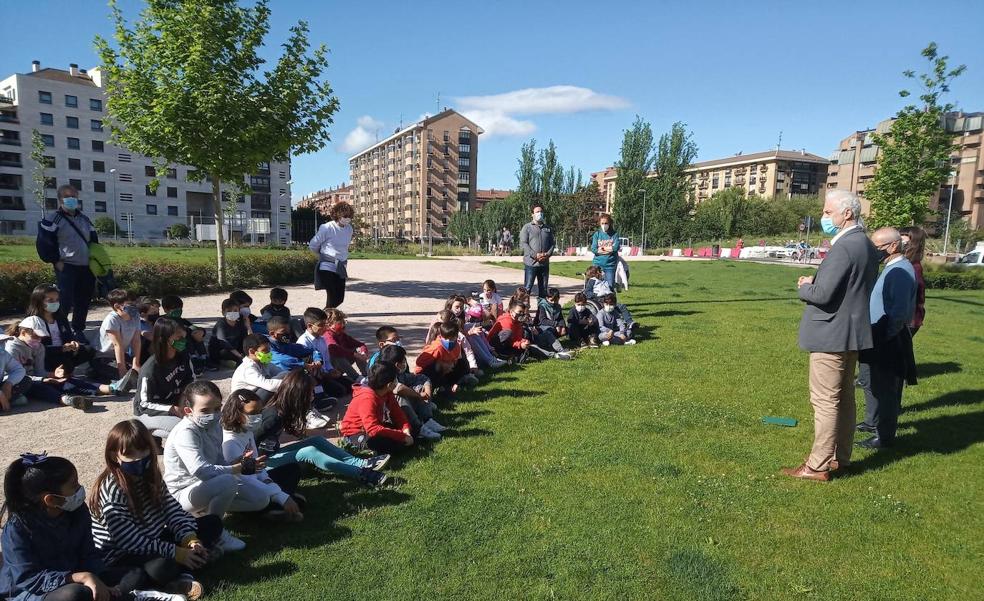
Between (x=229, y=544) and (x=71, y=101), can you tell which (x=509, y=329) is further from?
(x=71, y=101)

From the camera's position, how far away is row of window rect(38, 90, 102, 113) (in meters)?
69.2

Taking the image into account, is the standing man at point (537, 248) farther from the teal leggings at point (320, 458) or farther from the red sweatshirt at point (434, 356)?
the teal leggings at point (320, 458)

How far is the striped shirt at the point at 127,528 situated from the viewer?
3.11 metres

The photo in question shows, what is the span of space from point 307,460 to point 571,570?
7.40ft

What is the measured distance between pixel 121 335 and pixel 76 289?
6.37ft

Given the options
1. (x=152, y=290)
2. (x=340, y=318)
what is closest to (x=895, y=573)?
(x=340, y=318)

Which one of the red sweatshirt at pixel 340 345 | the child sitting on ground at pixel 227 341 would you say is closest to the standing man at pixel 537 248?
the red sweatshirt at pixel 340 345

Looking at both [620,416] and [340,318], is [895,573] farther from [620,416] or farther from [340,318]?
[340,318]

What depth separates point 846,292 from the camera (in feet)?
13.9

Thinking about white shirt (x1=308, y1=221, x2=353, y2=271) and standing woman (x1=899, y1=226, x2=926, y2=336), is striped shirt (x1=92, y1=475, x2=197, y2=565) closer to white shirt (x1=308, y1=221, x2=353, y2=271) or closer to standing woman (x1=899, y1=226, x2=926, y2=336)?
white shirt (x1=308, y1=221, x2=353, y2=271)

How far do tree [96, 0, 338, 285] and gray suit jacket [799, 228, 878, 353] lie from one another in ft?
42.2

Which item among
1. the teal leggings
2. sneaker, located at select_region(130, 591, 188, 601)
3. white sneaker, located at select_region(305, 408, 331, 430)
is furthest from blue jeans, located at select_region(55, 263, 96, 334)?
sneaker, located at select_region(130, 591, 188, 601)

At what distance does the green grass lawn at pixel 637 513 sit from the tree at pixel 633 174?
179 feet

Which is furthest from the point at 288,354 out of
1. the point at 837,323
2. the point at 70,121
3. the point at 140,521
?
the point at 70,121
